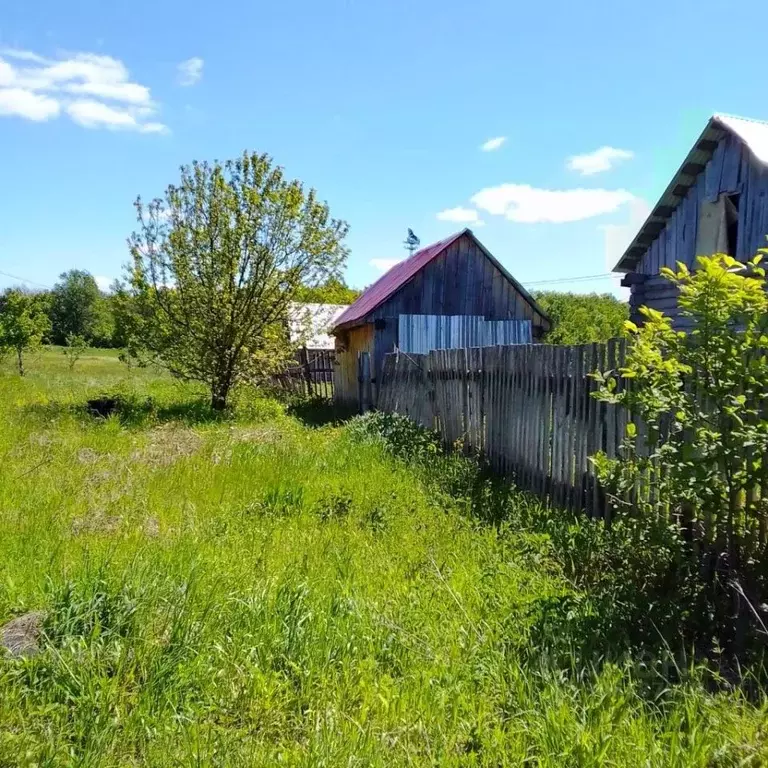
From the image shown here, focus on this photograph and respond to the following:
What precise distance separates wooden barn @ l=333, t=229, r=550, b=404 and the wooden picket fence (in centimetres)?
627

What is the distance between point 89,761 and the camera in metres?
1.95

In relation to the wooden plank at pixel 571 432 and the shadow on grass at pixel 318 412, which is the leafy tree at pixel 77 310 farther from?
the wooden plank at pixel 571 432

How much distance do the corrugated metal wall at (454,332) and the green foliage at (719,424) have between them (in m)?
11.5

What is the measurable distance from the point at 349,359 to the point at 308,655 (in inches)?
559

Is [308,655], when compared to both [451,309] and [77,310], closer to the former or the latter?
[451,309]

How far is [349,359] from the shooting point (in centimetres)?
1669

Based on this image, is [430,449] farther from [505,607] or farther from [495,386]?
[505,607]

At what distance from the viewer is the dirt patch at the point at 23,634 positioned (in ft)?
8.07

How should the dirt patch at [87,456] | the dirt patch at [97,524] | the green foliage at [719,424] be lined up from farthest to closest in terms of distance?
1. the dirt patch at [87,456]
2. the dirt patch at [97,524]
3. the green foliage at [719,424]

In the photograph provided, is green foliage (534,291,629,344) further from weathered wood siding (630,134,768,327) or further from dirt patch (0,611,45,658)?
dirt patch (0,611,45,658)

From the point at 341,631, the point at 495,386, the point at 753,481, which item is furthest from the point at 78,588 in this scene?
the point at 495,386

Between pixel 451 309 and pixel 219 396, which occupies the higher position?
pixel 451 309

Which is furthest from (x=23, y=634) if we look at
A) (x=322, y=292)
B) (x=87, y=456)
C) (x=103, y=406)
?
(x=322, y=292)

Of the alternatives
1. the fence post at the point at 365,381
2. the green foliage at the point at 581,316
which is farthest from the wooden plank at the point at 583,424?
the green foliage at the point at 581,316
